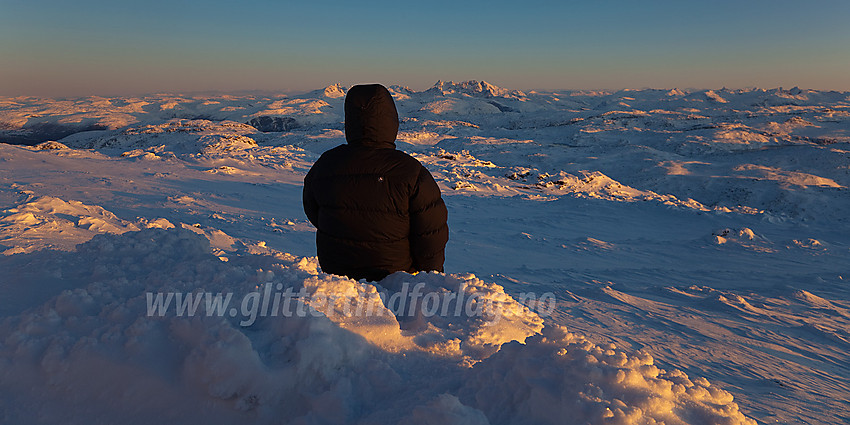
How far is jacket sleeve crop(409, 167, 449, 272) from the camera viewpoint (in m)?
2.57

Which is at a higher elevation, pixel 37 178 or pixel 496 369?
pixel 496 369

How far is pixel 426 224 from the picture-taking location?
8.66ft

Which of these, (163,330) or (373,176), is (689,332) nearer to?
(373,176)

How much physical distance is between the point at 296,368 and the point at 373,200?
1.14 meters

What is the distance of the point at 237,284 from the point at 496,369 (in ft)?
4.15

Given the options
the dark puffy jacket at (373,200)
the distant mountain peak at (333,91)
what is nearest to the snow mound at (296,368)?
the dark puffy jacket at (373,200)

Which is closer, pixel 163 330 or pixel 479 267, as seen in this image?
pixel 163 330

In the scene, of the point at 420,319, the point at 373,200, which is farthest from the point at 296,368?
the point at 373,200

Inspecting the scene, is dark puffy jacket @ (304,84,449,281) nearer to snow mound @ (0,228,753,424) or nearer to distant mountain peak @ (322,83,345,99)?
snow mound @ (0,228,753,424)

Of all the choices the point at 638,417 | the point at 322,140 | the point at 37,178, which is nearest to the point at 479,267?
the point at 638,417

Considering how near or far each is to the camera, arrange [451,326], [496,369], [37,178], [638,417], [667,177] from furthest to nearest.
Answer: [667,177], [37,178], [451,326], [496,369], [638,417]

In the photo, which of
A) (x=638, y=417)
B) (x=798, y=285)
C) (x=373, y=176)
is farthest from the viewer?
(x=798, y=285)

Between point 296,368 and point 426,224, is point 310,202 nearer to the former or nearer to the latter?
point 426,224

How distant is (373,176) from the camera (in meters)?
2.51
